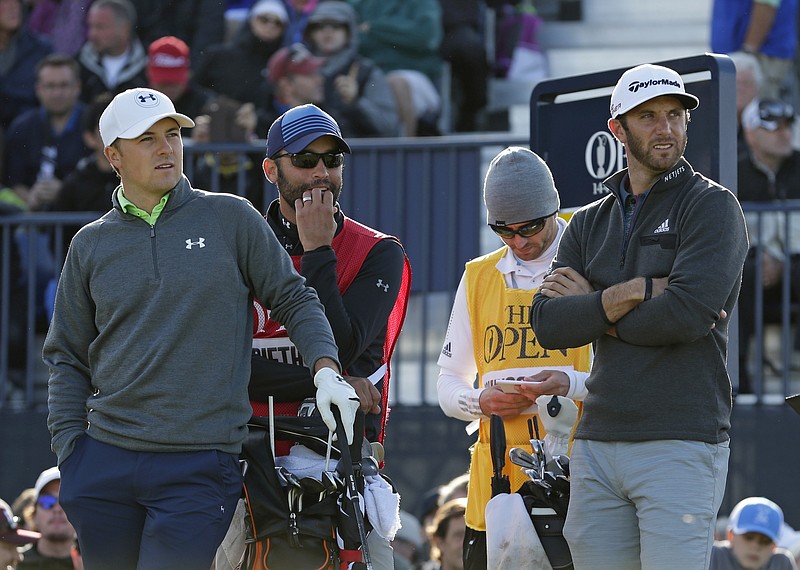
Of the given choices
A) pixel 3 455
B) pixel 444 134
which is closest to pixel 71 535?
pixel 3 455

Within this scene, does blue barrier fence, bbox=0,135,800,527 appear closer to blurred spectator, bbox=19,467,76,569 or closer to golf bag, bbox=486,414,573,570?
blurred spectator, bbox=19,467,76,569

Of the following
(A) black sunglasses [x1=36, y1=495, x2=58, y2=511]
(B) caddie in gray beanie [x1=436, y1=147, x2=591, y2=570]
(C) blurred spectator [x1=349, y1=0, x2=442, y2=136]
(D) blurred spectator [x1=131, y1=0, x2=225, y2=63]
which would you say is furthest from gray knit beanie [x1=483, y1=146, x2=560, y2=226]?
(D) blurred spectator [x1=131, y1=0, x2=225, y2=63]

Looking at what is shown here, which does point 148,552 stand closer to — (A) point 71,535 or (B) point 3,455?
(A) point 71,535

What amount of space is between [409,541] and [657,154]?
16.0 feet

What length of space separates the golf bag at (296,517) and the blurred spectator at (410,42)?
7.53 m

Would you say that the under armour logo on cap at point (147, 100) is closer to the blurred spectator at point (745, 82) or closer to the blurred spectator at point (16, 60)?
the blurred spectator at point (745, 82)

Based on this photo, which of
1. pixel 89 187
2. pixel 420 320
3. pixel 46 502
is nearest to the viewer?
pixel 46 502

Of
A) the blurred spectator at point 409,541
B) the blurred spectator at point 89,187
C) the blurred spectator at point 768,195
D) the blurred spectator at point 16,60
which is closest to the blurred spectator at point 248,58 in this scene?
the blurred spectator at point 16,60

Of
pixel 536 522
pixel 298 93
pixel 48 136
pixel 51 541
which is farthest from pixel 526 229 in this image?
pixel 48 136

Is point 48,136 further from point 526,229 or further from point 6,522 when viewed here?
point 526,229

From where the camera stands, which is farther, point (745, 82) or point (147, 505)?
point (745, 82)

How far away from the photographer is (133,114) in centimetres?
497

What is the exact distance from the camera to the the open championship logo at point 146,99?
4996mm

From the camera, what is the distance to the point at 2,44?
13.0 metres
